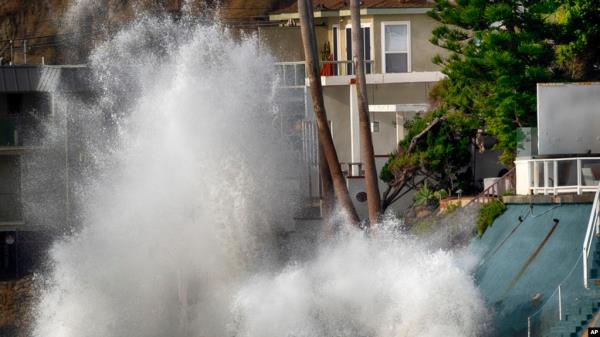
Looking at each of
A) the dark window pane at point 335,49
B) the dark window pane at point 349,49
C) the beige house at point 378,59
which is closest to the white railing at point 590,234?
the beige house at point 378,59

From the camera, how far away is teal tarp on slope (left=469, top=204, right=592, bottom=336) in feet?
115

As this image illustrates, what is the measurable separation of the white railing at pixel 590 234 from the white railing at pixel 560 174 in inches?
65.5

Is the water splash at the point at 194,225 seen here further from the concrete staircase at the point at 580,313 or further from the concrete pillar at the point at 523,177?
the concrete staircase at the point at 580,313

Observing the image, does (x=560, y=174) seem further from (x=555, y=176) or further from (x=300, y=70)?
(x=300, y=70)

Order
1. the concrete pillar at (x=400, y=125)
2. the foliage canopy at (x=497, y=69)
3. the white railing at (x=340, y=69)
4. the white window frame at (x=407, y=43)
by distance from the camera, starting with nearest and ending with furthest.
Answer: the foliage canopy at (x=497, y=69) < the concrete pillar at (x=400, y=125) < the white window frame at (x=407, y=43) < the white railing at (x=340, y=69)

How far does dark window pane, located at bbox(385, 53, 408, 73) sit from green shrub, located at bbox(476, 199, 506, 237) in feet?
55.7

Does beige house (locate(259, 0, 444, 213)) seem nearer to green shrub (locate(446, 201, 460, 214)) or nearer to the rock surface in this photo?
green shrub (locate(446, 201, 460, 214))

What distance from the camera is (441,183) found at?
161 ft

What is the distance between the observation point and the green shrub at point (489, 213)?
40219 mm

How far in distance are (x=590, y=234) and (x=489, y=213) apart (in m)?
5.44

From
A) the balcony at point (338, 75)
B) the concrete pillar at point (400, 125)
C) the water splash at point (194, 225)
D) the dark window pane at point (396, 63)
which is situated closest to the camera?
the water splash at point (194, 225)

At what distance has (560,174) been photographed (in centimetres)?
3888

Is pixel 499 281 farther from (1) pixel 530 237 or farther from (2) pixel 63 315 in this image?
(2) pixel 63 315

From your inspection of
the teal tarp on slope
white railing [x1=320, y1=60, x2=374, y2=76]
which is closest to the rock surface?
white railing [x1=320, y1=60, x2=374, y2=76]
